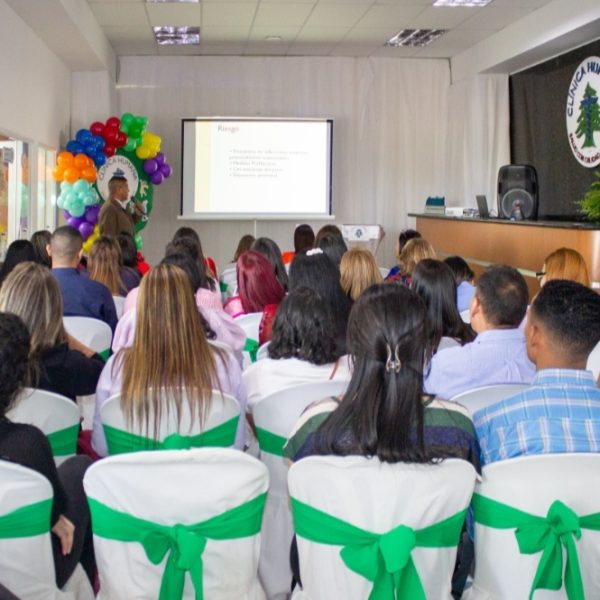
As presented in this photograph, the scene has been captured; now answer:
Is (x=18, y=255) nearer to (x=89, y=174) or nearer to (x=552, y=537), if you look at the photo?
(x=89, y=174)

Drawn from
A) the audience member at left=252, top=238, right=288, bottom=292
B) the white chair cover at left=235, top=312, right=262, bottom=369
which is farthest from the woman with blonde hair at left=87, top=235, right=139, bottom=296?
the white chair cover at left=235, top=312, right=262, bottom=369

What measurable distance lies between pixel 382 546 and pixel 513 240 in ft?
20.7

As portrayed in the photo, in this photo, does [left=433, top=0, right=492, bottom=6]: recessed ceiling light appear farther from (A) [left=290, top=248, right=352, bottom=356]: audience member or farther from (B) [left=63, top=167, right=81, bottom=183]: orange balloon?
(A) [left=290, top=248, right=352, bottom=356]: audience member

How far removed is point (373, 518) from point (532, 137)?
372 inches

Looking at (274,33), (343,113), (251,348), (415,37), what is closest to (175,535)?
(251,348)

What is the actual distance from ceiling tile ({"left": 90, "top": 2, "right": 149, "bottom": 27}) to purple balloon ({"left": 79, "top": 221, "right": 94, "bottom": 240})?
220 centimetres

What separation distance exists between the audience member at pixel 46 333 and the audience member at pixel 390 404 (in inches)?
49.3

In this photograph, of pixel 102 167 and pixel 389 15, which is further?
pixel 102 167

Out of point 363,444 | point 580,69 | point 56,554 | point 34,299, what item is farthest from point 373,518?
point 580,69

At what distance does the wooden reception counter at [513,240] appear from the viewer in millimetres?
6367

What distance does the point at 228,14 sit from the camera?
9.31 metres

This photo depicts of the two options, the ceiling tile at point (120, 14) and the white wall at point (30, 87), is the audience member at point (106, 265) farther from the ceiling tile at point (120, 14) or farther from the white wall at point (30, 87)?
the ceiling tile at point (120, 14)

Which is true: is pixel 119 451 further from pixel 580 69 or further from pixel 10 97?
pixel 580 69

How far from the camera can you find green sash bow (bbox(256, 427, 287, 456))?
2.75m
